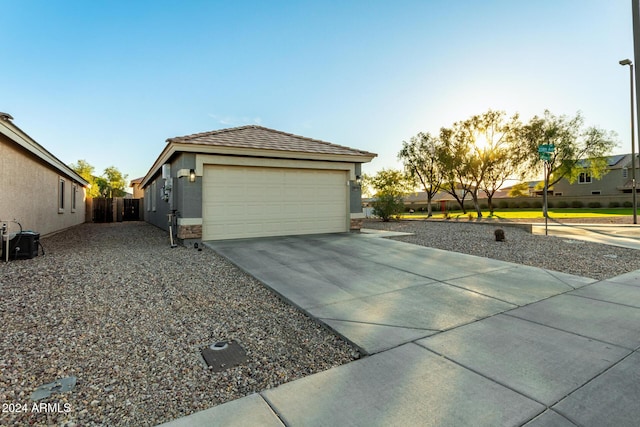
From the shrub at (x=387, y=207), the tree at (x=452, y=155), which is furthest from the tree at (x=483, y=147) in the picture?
the shrub at (x=387, y=207)

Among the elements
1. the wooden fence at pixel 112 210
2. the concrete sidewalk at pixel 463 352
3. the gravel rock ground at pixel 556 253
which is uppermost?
the wooden fence at pixel 112 210

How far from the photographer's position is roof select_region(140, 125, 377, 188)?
8750mm

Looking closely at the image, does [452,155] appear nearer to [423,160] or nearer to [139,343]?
[423,160]

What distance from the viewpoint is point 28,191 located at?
372 inches

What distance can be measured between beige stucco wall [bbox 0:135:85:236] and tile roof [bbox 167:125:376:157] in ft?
13.1

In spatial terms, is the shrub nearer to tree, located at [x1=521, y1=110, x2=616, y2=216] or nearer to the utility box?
tree, located at [x1=521, y1=110, x2=616, y2=216]

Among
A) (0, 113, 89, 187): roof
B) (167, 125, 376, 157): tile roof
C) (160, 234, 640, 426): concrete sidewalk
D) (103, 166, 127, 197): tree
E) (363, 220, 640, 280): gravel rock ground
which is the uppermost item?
(103, 166, 127, 197): tree

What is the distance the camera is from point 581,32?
309 inches

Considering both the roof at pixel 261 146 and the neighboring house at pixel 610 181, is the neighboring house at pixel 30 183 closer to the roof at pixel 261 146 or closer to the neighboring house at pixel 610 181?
the roof at pixel 261 146

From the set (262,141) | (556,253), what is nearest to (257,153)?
(262,141)

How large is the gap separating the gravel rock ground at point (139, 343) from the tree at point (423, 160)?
26001 mm

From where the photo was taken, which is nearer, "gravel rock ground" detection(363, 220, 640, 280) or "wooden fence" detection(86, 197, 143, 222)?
"gravel rock ground" detection(363, 220, 640, 280)

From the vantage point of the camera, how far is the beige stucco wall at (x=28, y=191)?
25.8 ft

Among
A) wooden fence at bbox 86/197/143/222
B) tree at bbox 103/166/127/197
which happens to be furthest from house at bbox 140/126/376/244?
tree at bbox 103/166/127/197
